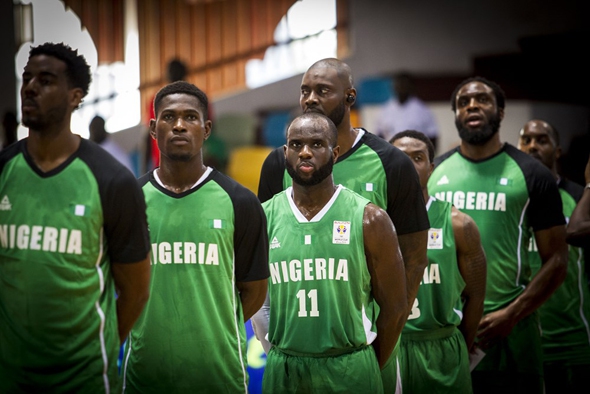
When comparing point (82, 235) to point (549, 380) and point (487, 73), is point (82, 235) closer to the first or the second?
point (549, 380)

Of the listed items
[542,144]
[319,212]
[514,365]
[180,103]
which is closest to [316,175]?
[319,212]

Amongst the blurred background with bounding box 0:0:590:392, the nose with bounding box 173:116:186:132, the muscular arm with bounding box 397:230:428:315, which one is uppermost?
the blurred background with bounding box 0:0:590:392

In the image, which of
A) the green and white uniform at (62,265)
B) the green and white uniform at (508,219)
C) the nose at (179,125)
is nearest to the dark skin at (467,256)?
the green and white uniform at (508,219)

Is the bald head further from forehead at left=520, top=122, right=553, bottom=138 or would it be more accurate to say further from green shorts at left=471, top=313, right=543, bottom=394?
green shorts at left=471, top=313, right=543, bottom=394

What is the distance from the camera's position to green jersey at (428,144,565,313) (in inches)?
219

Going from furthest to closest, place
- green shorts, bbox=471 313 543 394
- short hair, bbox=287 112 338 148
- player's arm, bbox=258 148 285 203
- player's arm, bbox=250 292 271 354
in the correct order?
green shorts, bbox=471 313 543 394
player's arm, bbox=258 148 285 203
player's arm, bbox=250 292 271 354
short hair, bbox=287 112 338 148

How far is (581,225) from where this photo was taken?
463 cm

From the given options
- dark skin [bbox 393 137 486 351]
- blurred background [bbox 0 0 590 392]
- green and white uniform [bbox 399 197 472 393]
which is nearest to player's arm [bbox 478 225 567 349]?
dark skin [bbox 393 137 486 351]

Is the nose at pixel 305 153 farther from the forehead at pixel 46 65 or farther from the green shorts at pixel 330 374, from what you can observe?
the forehead at pixel 46 65

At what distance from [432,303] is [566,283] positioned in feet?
5.91

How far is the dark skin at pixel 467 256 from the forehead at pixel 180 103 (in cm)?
151

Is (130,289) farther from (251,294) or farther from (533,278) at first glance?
(533,278)

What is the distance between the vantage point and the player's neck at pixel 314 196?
13.3ft

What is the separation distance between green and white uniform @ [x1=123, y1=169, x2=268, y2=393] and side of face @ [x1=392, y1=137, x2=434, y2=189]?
1574 millimetres
